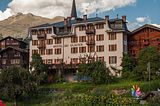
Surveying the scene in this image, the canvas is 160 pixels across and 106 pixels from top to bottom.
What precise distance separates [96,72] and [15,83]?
14.6m

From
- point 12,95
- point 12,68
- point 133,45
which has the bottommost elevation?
point 12,95

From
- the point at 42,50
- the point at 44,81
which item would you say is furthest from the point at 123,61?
the point at 42,50

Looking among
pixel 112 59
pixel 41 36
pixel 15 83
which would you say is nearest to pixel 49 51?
pixel 41 36

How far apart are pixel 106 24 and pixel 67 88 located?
18.3m

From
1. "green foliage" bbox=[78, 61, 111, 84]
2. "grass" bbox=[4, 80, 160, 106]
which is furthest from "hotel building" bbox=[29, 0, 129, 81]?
"grass" bbox=[4, 80, 160, 106]

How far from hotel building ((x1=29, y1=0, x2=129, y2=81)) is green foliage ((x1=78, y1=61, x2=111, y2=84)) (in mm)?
5953

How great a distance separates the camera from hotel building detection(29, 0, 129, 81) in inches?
2906

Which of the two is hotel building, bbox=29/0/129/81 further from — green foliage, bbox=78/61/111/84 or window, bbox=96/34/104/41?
green foliage, bbox=78/61/111/84

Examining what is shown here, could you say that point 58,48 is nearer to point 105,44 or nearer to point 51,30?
point 51,30

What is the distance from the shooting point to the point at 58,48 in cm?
8075

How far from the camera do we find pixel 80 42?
255 ft

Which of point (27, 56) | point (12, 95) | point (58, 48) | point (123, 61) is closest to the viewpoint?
point (12, 95)

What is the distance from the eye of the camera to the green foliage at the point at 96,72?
63312 millimetres

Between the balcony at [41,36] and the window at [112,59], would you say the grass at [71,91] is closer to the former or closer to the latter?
the window at [112,59]
